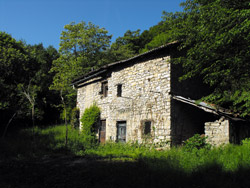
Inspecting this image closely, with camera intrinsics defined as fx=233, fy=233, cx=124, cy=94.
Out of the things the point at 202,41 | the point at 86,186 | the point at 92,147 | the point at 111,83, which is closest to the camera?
the point at 86,186

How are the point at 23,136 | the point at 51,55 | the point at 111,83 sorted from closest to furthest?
the point at 111,83
the point at 23,136
the point at 51,55

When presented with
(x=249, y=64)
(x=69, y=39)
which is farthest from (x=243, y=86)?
(x=69, y=39)

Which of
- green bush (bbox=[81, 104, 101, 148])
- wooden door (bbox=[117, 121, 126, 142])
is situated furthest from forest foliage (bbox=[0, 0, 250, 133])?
wooden door (bbox=[117, 121, 126, 142])

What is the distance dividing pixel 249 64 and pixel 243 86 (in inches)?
34.8

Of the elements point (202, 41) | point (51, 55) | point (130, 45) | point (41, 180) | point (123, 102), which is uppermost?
point (130, 45)

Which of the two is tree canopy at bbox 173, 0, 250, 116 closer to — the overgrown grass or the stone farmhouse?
the stone farmhouse

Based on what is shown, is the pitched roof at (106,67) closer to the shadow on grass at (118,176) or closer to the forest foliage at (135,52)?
the forest foliage at (135,52)

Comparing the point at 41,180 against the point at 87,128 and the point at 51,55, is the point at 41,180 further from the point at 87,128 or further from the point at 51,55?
the point at 51,55

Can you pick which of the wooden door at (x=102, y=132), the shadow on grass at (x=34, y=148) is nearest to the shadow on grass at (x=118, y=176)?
the shadow on grass at (x=34, y=148)

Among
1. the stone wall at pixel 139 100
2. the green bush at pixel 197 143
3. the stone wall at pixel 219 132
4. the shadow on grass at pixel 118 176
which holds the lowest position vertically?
the shadow on grass at pixel 118 176

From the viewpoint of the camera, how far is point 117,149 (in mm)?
12586

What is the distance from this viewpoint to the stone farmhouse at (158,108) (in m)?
10.5

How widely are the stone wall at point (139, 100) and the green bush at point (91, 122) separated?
1.52ft

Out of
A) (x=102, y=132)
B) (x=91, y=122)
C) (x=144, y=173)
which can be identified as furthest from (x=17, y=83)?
(x=144, y=173)
